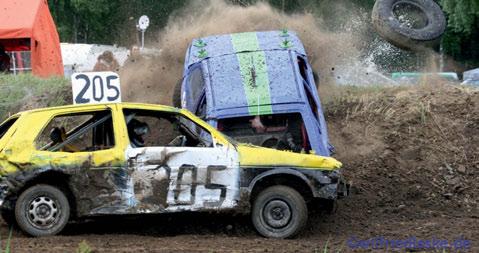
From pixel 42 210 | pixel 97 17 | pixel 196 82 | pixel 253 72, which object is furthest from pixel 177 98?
pixel 97 17

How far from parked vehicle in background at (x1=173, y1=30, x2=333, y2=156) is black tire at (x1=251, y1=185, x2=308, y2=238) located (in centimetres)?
100

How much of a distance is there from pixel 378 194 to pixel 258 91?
2.41 m

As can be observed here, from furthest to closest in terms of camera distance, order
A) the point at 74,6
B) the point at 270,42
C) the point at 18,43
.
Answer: the point at 74,6 < the point at 18,43 < the point at 270,42

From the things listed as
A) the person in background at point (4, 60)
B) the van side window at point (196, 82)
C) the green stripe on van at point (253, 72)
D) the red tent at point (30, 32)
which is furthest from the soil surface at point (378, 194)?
the person in background at point (4, 60)

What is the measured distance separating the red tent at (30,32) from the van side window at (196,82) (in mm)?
8582

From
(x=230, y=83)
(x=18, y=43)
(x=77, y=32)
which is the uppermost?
(x=77, y=32)

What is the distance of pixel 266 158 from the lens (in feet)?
31.4

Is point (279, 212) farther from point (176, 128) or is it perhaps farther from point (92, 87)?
point (92, 87)

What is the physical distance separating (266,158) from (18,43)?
41.4 feet

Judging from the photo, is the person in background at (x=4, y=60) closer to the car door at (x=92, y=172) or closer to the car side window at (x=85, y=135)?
the car side window at (x=85, y=135)

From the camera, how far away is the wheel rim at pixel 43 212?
915 centimetres

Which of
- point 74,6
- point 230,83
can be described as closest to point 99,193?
point 230,83

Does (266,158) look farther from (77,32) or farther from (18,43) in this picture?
(77,32)

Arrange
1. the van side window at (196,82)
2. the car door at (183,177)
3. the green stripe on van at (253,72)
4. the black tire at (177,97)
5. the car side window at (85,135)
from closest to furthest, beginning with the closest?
the car door at (183,177) → the car side window at (85,135) → the green stripe on van at (253,72) → the van side window at (196,82) → the black tire at (177,97)
